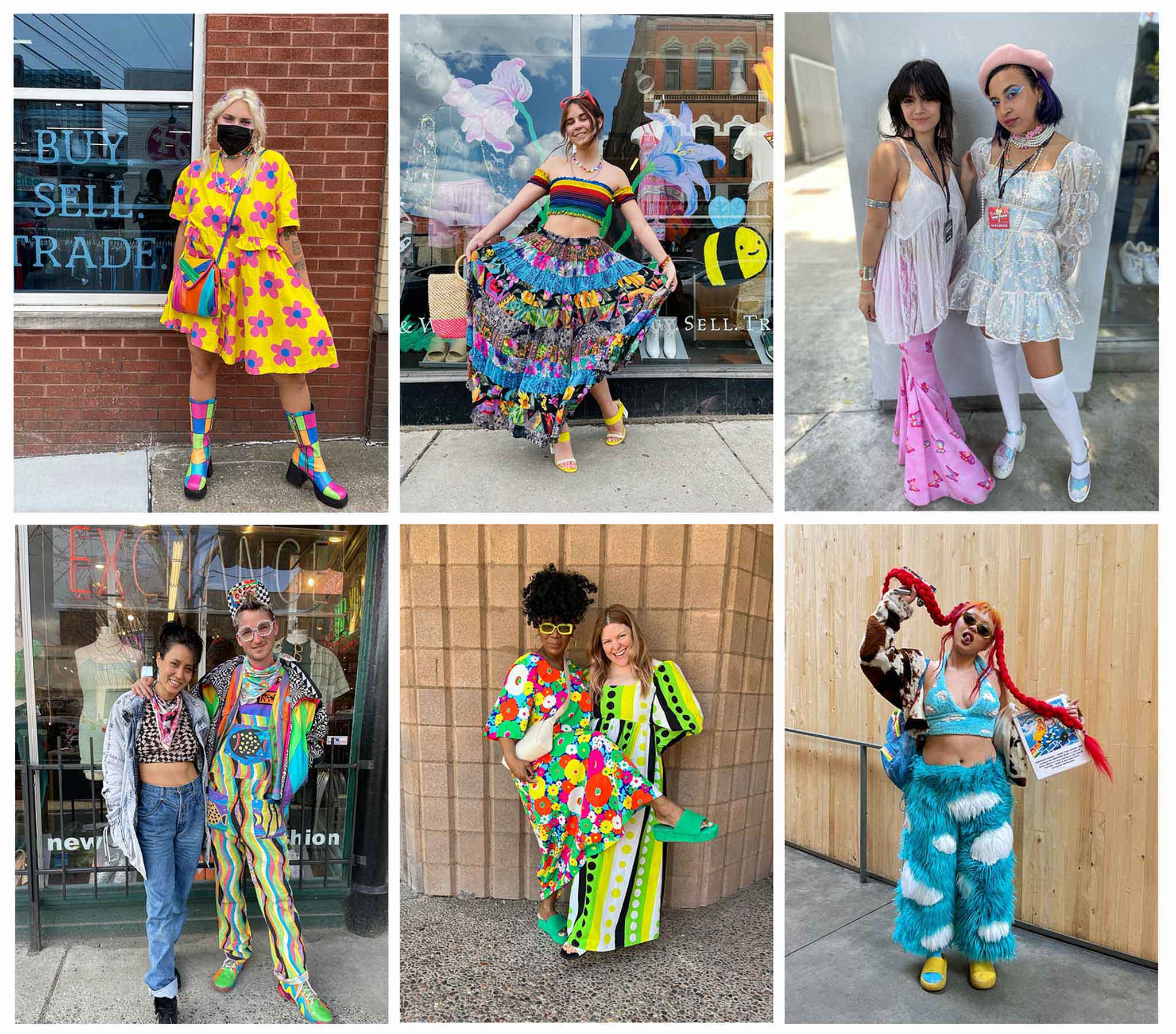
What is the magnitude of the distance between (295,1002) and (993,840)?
274cm

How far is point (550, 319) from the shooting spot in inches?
170

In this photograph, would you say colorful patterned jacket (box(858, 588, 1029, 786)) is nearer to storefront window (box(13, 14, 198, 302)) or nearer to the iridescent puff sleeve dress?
the iridescent puff sleeve dress

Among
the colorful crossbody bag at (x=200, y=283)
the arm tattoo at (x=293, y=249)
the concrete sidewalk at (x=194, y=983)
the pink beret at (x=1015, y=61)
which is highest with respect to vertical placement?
the pink beret at (x=1015, y=61)

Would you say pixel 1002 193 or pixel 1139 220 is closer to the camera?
pixel 1002 193

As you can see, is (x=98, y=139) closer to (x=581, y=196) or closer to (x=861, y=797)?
(x=581, y=196)

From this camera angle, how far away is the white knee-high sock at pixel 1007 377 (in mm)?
4238

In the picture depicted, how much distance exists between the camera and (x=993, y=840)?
3.52m

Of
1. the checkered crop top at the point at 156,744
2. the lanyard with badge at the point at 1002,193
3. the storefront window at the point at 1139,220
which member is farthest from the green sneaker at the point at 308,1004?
the storefront window at the point at 1139,220

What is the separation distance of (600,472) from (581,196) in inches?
50.2

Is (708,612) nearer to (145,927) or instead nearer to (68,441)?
(145,927)

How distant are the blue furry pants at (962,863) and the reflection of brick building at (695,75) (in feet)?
10.6

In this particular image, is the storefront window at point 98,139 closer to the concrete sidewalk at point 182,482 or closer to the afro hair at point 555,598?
the concrete sidewalk at point 182,482

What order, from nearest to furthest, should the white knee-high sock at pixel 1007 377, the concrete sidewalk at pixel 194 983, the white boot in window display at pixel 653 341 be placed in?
the concrete sidewalk at pixel 194 983 → the white knee-high sock at pixel 1007 377 → the white boot in window display at pixel 653 341

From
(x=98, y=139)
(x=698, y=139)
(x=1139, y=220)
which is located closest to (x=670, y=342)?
(x=698, y=139)
